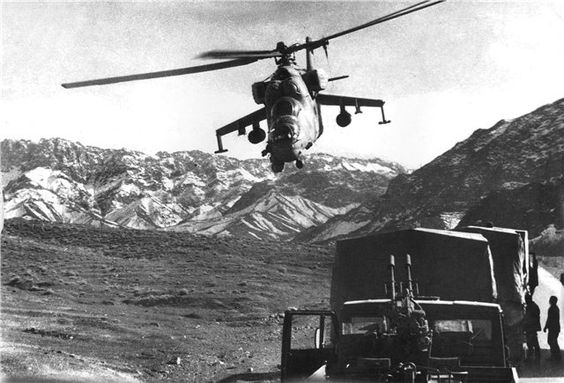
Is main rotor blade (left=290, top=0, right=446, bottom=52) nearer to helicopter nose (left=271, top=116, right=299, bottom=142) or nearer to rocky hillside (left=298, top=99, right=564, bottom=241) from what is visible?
helicopter nose (left=271, top=116, right=299, bottom=142)

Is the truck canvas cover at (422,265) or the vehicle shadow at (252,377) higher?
the truck canvas cover at (422,265)

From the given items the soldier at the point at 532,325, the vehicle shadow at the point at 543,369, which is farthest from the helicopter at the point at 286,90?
the vehicle shadow at the point at 543,369

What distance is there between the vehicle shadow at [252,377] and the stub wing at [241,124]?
277 inches

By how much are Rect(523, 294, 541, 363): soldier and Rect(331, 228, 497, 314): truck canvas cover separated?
11.3 ft

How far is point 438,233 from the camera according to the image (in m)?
9.42

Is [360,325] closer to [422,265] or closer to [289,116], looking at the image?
[422,265]

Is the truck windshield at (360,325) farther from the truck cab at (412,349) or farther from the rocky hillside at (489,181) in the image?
the rocky hillside at (489,181)

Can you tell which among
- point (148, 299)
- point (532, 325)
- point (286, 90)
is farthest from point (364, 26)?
point (148, 299)

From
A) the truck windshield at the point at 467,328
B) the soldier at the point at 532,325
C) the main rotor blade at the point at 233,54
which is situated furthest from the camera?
the main rotor blade at the point at 233,54

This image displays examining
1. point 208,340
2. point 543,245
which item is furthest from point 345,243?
point 543,245

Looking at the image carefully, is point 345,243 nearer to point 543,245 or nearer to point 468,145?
point 543,245

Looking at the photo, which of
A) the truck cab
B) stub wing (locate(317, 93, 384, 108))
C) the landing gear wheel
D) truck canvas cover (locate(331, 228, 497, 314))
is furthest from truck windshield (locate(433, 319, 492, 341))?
stub wing (locate(317, 93, 384, 108))

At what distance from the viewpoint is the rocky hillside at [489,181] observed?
296 feet

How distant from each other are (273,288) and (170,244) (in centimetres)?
1078
